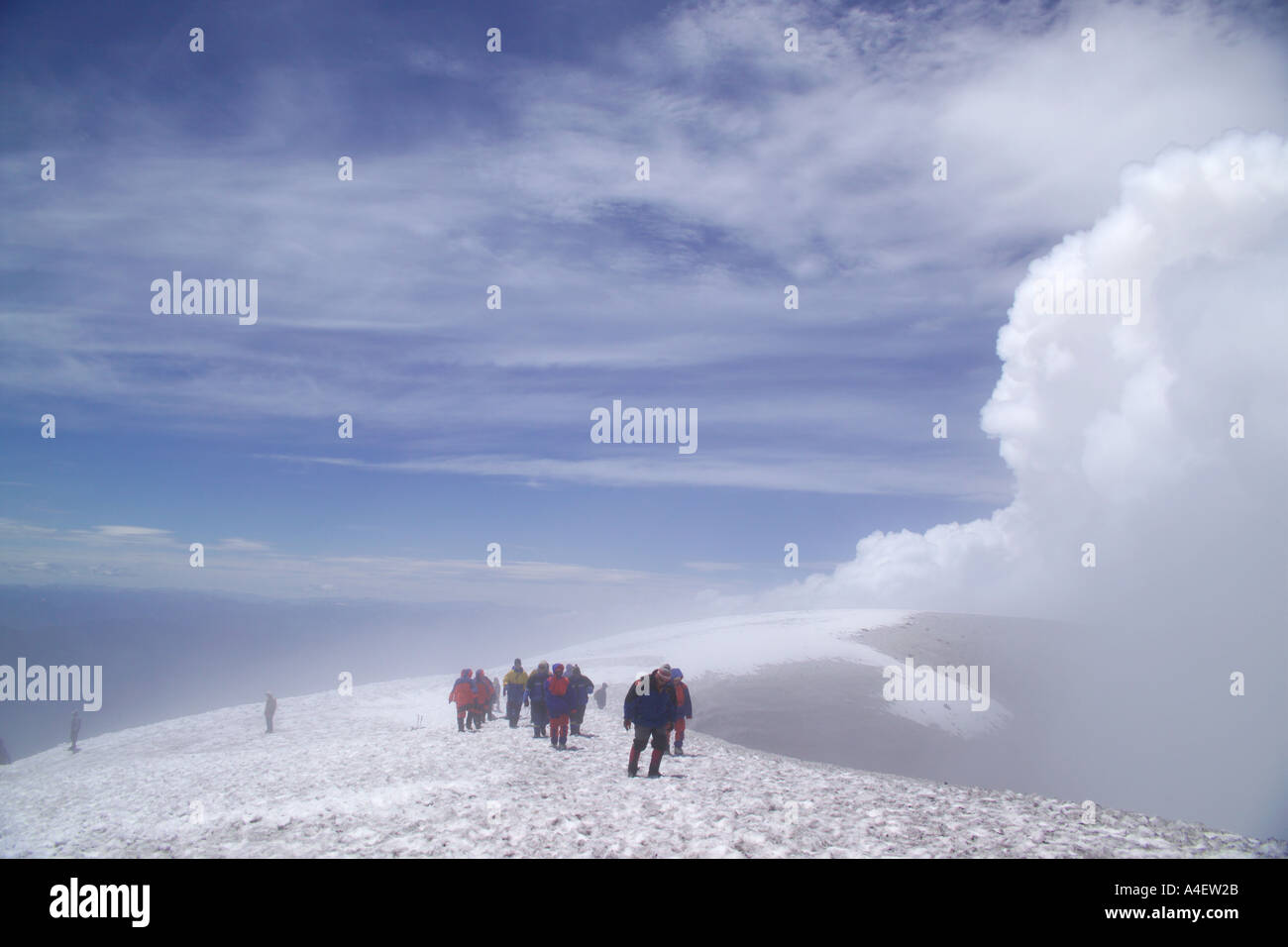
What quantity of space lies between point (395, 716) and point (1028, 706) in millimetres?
59216

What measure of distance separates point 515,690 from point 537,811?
1529 centimetres

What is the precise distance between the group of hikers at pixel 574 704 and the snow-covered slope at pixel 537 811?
32.6 inches

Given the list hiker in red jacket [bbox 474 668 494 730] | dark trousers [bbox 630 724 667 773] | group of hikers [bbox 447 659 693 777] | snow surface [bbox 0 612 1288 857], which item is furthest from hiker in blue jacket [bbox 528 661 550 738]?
dark trousers [bbox 630 724 667 773]

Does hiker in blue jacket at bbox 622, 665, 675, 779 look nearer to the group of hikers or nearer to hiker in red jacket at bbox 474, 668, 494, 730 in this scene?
the group of hikers

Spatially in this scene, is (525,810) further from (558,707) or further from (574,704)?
(574,704)

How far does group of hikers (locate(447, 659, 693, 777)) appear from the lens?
55.2ft

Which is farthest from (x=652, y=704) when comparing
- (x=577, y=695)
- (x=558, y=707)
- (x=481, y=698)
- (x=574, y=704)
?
(x=481, y=698)

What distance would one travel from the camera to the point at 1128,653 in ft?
300

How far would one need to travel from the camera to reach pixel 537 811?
14.2m

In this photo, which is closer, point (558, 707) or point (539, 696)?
point (558, 707)

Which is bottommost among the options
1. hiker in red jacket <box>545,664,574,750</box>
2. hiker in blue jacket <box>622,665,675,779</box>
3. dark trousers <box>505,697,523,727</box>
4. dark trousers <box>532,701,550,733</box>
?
dark trousers <box>505,697,523,727</box>

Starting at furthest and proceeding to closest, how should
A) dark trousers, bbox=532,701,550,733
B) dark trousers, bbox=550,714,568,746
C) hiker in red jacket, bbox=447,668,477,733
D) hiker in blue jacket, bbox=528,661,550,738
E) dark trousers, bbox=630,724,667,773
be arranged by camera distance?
hiker in red jacket, bbox=447,668,477,733, dark trousers, bbox=532,701,550,733, hiker in blue jacket, bbox=528,661,550,738, dark trousers, bbox=550,714,568,746, dark trousers, bbox=630,724,667,773

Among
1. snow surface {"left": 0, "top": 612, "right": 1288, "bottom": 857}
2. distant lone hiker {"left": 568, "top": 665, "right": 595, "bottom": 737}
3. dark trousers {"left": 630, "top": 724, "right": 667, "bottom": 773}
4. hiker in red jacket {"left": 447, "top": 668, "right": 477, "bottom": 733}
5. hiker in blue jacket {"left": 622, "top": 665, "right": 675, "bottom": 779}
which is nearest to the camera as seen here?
snow surface {"left": 0, "top": 612, "right": 1288, "bottom": 857}
